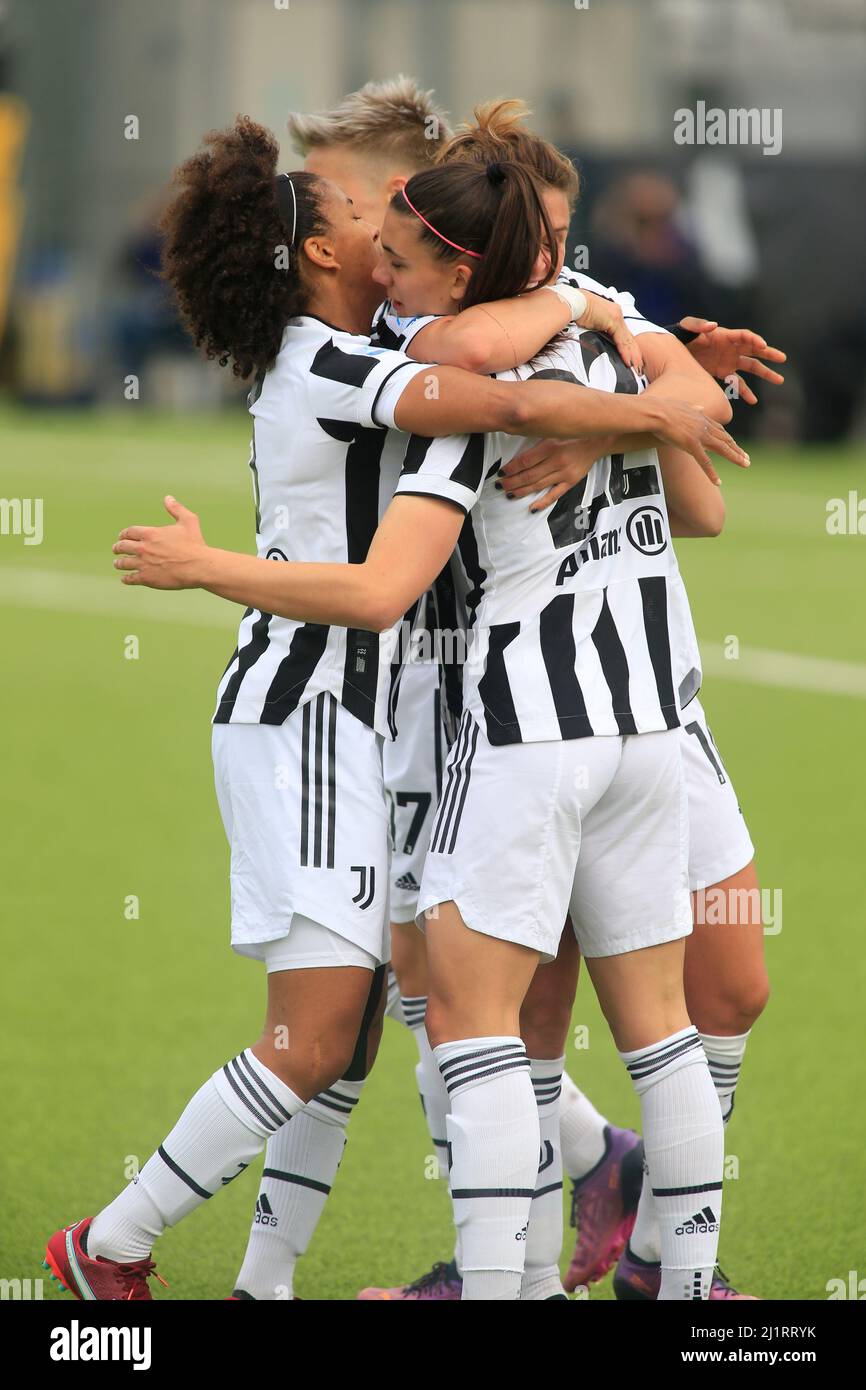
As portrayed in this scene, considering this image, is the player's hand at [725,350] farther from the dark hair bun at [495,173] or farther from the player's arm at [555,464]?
the dark hair bun at [495,173]

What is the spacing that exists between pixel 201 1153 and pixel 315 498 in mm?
1156

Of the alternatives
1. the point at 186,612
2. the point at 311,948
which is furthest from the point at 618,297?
the point at 186,612

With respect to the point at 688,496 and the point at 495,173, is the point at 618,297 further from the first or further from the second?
the point at 495,173

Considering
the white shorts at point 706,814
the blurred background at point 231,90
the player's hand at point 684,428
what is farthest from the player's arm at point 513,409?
the blurred background at point 231,90

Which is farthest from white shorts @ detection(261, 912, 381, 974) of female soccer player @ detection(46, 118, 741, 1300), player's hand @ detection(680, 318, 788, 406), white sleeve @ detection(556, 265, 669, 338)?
player's hand @ detection(680, 318, 788, 406)

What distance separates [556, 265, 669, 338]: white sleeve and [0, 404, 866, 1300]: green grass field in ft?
6.32

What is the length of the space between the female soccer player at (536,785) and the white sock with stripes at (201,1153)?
37 cm

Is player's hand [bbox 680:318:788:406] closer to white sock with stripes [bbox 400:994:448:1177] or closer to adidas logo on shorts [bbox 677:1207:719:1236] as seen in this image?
white sock with stripes [bbox 400:994:448:1177]

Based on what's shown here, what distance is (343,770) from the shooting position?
10.5 feet

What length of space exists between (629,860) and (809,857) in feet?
13.1

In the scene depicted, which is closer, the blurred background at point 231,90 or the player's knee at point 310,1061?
the player's knee at point 310,1061

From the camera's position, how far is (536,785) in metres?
3.01

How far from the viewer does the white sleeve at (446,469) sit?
2936 mm
